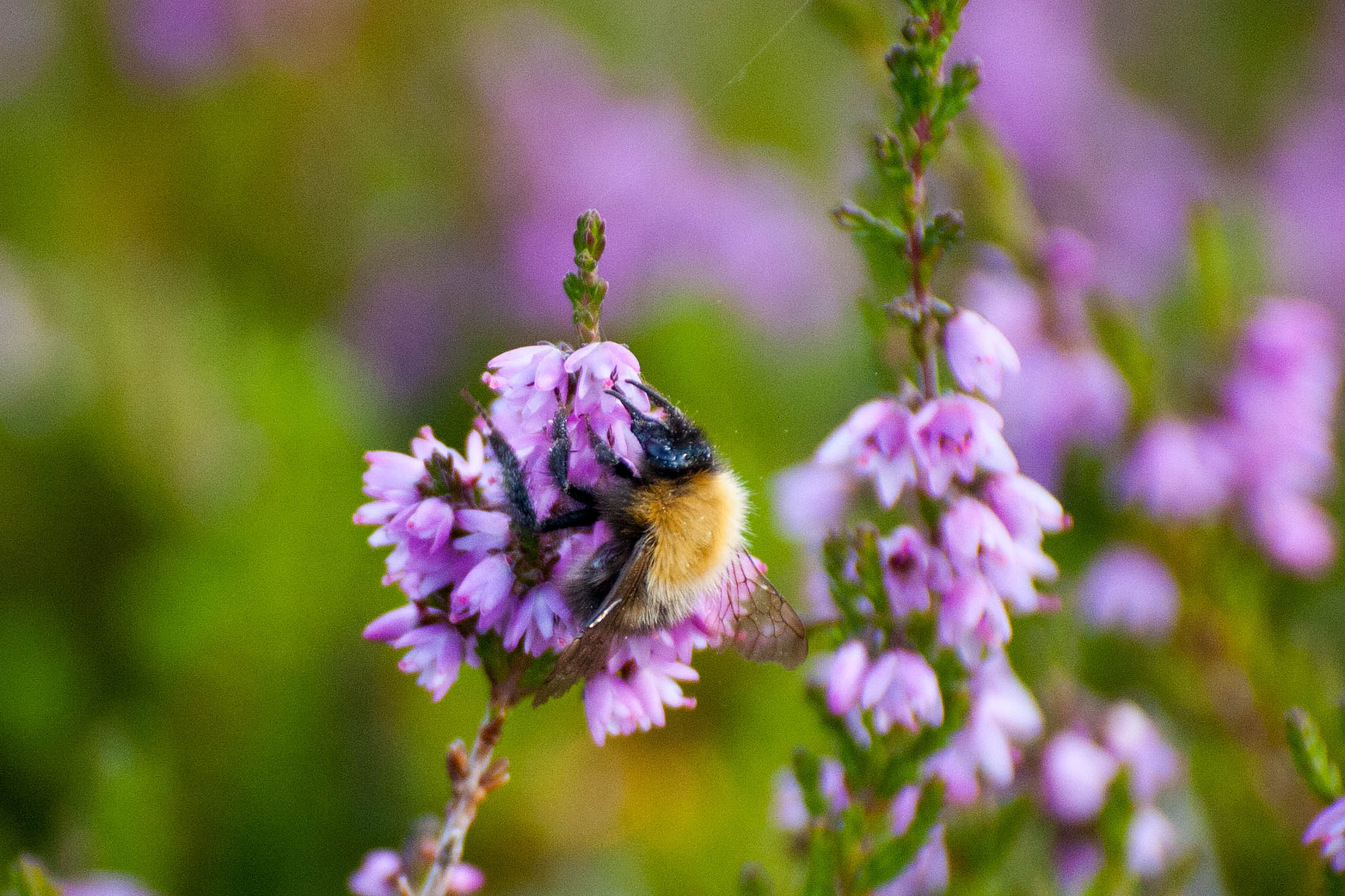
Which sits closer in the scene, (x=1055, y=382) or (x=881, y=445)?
(x=881, y=445)

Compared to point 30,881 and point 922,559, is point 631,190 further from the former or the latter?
point 30,881

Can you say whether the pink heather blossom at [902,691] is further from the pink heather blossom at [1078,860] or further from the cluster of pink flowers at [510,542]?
the pink heather blossom at [1078,860]

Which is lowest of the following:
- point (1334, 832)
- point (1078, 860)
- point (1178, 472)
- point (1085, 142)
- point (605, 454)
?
point (1334, 832)

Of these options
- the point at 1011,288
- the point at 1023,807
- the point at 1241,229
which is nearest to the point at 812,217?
the point at 1241,229

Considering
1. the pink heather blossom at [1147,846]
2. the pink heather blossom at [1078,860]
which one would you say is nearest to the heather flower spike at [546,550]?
the pink heather blossom at [1078,860]

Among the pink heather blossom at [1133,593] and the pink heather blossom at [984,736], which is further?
the pink heather blossom at [1133,593]

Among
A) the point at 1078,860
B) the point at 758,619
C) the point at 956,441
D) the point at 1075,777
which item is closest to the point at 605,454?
the point at 758,619

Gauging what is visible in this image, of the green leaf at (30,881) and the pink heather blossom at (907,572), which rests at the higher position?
the pink heather blossom at (907,572)
